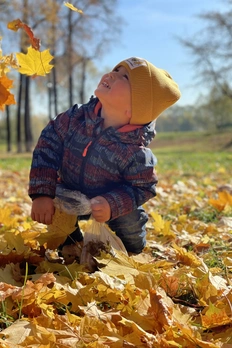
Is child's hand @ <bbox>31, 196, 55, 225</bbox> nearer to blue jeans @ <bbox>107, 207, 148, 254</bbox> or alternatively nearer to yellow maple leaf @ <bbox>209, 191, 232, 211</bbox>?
blue jeans @ <bbox>107, 207, 148, 254</bbox>

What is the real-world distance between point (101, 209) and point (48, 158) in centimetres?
44

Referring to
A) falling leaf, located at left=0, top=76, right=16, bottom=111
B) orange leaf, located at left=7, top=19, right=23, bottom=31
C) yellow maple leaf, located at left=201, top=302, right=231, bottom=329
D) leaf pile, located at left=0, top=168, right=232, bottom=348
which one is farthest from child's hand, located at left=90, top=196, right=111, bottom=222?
orange leaf, located at left=7, top=19, right=23, bottom=31

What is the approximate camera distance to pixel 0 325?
1.41 meters

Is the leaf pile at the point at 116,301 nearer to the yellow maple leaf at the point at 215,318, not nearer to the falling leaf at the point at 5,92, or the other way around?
the yellow maple leaf at the point at 215,318

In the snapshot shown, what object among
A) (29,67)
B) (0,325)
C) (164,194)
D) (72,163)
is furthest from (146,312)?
(164,194)

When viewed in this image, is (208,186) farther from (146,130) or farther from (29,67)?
(29,67)

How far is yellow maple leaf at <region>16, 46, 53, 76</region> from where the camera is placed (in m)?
1.97

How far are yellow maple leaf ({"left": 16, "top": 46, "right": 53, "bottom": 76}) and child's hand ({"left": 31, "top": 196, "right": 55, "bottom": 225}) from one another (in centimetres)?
61

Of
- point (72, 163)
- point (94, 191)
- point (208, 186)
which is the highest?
point (72, 163)

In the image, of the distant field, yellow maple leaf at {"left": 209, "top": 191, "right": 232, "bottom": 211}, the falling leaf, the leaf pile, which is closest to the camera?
the leaf pile

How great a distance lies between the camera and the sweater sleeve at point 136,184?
2012mm

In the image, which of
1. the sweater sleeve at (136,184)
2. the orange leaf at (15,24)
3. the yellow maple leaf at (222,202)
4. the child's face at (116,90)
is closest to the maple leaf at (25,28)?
the orange leaf at (15,24)

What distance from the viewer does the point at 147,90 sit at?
2070 millimetres

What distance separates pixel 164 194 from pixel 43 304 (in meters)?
3.16
